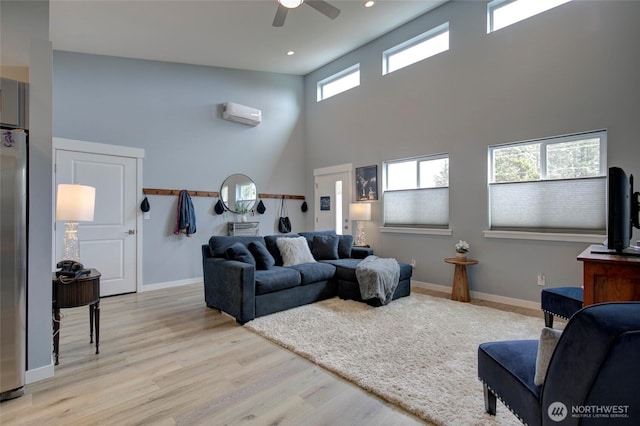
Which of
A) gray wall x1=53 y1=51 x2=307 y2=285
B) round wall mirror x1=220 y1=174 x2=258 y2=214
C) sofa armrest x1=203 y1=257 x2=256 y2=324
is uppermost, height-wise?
gray wall x1=53 y1=51 x2=307 y2=285

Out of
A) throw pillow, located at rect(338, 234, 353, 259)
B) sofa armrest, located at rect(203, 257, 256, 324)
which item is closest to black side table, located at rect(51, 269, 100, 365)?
sofa armrest, located at rect(203, 257, 256, 324)

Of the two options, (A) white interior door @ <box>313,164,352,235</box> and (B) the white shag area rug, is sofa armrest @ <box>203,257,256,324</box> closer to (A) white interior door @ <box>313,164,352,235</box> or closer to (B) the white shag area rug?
(B) the white shag area rug

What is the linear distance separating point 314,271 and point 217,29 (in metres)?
3.59

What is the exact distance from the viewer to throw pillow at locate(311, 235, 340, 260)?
4824 mm

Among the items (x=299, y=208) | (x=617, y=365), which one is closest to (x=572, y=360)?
(x=617, y=365)

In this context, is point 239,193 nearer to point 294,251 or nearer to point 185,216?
point 185,216

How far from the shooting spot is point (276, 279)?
366cm

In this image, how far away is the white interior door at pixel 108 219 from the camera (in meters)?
4.36

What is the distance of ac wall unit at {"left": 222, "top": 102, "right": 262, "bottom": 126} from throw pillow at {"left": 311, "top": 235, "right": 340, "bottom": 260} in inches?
109

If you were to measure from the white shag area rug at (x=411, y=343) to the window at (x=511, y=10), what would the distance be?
3770 mm

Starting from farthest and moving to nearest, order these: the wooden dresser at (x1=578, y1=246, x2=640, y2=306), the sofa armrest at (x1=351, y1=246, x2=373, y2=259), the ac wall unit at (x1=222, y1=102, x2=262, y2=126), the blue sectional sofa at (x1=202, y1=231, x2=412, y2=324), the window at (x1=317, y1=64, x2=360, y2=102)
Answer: the window at (x1=317, y1=64, x2=360, y2=102) → the ac wall unit at (x1=222, y1=102, x2=262, y2=126) → the sofa armrest at (x1=351, y1=246, x2=373, y2=259) → the blue sectional sofa at (x1=202, y1=231, x2=412, y2=324) → the wooden dresser at (x1=578, y1=246, x2=640, y2=306)

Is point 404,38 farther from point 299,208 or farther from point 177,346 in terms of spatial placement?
point 177,346

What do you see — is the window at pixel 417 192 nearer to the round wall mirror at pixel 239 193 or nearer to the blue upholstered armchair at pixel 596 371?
the round wall mirror at pixel 239 193

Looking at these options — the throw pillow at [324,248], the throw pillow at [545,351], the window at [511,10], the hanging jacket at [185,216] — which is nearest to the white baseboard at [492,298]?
the throw pillow at [324,248]
